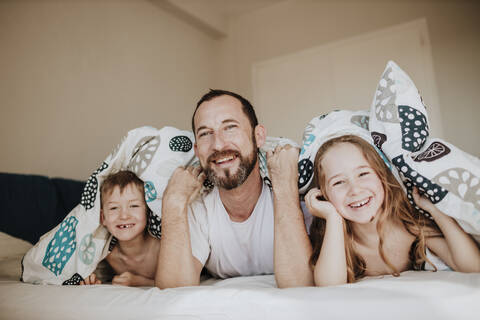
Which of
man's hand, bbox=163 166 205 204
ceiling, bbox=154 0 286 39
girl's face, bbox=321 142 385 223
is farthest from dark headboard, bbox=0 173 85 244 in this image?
ceiling, bbox=154 0 286 39

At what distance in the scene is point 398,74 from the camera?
105 centimetres

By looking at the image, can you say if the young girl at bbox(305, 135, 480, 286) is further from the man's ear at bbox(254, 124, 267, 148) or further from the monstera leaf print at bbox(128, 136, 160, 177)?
the monstera leaf print at bbox(128, 136, 160, 177)

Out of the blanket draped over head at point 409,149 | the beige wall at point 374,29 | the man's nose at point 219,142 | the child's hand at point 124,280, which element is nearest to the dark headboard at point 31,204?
the child's hand at point 124,280

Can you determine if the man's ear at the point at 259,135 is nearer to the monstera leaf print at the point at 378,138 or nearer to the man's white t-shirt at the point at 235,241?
the man's white t-shirt at the point at 235,241

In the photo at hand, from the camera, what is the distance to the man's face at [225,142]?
4.05ft

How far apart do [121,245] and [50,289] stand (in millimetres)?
390

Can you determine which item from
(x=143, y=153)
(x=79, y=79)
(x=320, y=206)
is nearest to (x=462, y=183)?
(x=320, y=206)

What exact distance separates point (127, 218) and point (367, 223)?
36.2 inches

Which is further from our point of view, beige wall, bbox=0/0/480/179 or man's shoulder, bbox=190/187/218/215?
beige wall, bbox=0/0/480/179

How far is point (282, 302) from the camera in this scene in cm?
72

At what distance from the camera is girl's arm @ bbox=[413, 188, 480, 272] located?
85 centimetres

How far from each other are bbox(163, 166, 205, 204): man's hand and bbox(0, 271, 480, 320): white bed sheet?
14.8 inches

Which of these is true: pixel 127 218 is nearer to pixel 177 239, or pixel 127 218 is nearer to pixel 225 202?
pixel 177 239

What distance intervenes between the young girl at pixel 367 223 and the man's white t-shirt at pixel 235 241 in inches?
9.7
